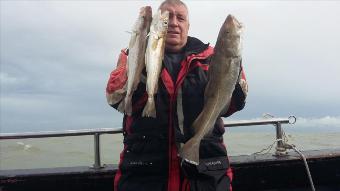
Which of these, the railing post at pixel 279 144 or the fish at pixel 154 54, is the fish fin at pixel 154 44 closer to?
the fish at pixel 154 54

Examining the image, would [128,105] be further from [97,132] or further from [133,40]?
[97,132]

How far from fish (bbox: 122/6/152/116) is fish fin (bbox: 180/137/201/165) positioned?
1.94ft

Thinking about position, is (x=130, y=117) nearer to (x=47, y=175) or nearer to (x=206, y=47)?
(x=206, y=47)

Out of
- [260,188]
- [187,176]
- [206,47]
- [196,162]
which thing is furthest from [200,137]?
[260,188]

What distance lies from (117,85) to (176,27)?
0.79 meters

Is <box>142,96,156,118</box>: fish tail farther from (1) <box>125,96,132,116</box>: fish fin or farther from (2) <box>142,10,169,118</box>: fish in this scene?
(1) <box>125,96,132,116</box>: fish fin

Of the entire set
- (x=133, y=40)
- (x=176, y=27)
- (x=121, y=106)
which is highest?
(x=176, y=27)

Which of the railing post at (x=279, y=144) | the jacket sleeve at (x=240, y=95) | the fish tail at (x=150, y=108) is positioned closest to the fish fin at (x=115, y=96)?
the fish tail at (x=150, y=108)

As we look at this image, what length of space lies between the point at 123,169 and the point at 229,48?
1.43 m

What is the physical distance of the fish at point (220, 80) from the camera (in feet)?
9.64

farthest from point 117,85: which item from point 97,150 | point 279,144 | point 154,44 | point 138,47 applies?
point 279,144

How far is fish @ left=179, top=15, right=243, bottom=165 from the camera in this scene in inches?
116

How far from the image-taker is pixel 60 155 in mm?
13789

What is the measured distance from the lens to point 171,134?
11.0 ft
